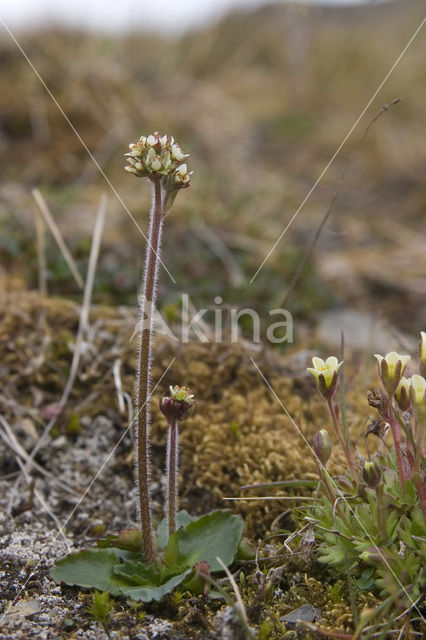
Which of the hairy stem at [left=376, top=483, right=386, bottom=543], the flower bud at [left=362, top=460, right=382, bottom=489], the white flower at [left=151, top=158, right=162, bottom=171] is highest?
the white flower at [left=151, top=158, right=162, bottom=171]

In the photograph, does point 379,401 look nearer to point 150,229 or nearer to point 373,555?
point 373,555

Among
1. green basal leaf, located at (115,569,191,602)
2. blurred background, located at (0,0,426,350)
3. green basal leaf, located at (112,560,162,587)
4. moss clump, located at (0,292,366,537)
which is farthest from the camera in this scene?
blurred background, located at (0,0,426,350)

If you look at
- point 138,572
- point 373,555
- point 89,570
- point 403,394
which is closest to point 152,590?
point 138,572

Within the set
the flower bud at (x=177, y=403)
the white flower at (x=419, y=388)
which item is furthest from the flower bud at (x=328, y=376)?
the flower bud at (x=177, y=403)

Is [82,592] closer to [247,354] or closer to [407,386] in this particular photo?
[407,386]

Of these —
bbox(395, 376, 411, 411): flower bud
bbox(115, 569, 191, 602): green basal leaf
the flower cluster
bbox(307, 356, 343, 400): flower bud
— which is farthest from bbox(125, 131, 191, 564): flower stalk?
bbox(395, 376, 411, 411): flower bud

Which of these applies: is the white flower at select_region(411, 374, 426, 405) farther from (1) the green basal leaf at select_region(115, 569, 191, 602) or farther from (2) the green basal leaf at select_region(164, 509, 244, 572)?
(1) the green basal leaf at select_region(115, 569, 191, 602)

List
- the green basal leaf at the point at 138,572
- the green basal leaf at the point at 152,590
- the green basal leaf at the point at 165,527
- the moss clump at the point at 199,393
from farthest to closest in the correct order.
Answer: the moss clump at the point at 199,393
the green basal leaf at the point at 165,527
the green basal leaf at the point at 138,572
the green basal leaf at the point at 152,590

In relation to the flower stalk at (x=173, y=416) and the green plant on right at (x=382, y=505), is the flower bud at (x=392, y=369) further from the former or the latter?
the flower stalk at (x=173, y=416)
